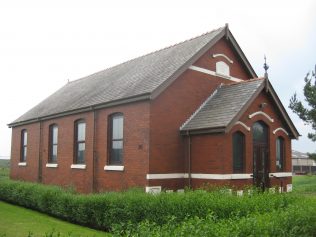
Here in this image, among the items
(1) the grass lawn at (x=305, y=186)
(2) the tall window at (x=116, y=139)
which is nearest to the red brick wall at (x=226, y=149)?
(2) the tall window at (x=116, y=139)

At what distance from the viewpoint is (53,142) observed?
2483cm

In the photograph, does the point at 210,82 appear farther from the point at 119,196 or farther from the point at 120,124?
the point at 119,196

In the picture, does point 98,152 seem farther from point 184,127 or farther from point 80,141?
point 184,127

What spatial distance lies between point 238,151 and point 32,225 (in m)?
8.67

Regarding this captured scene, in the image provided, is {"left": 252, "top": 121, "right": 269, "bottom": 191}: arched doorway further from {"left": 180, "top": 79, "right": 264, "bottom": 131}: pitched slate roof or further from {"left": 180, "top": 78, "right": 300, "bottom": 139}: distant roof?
{"left": 180, "top": 79, "right": 264, "bottom": 131}: pitched slate roof

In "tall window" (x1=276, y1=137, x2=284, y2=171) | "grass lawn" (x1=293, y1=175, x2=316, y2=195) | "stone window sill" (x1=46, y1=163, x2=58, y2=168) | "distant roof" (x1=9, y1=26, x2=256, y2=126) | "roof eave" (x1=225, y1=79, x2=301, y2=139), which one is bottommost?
"grass lawn" (x1=293, y1=175, x2=316, y2=195)

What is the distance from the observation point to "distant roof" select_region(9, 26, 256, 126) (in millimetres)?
17375

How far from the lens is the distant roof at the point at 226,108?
16125mm

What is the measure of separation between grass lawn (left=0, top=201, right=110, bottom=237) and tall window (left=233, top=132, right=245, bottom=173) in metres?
6.49

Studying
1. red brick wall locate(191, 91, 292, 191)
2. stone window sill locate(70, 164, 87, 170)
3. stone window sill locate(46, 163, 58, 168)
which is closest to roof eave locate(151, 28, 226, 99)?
red brick wall locate(191, 91, 292, 191)

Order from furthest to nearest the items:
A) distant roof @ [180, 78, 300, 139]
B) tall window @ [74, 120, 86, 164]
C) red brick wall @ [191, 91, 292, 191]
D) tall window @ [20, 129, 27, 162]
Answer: tall window @ [20, 129, 27, 162] < tall window @ [74, 120, 86, 164] < distant roof @ [180, 78, 300, 139] < red brick wall @ [191, 91, 292, 191]

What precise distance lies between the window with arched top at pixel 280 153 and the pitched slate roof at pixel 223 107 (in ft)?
11.1

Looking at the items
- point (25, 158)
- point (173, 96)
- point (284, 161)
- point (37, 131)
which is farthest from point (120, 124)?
point (25, 158)

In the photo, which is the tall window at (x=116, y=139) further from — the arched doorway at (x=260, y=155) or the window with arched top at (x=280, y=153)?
the window with arched top at (x=280, y=153)
